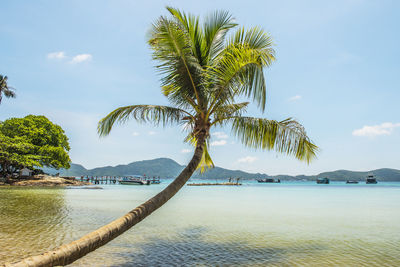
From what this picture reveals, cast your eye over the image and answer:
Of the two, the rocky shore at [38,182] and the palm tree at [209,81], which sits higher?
the palm tree at [209,81]

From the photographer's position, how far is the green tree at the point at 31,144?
118 ft

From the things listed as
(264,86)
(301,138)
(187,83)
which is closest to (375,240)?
(301,138)

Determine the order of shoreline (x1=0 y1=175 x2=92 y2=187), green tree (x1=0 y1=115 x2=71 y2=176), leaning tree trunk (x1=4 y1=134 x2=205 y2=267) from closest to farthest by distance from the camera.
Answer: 1. leaning tree trunk (x1=4 y1=134 x2=205 y2=267)
2. green tree (x1=0 y1=115 x2=71 y2=176)
3. shoreline (x1=0 y1=175 x2=92 y2=187)

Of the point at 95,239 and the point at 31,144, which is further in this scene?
the point at 31,144

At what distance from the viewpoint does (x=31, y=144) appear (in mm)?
38719

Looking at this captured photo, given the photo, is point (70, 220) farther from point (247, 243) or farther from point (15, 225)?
point (247, 243)

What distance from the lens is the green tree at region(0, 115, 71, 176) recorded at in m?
35.8

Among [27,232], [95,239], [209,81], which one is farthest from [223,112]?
[27,232]

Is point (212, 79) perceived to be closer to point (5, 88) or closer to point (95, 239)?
point (95, 239)

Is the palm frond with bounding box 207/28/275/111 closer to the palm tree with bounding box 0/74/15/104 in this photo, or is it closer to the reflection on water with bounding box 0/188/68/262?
the reflection on water with bounding box 0/188/68/262

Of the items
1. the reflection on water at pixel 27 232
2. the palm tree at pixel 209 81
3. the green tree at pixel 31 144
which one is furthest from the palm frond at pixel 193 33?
the green tree at pixel 31 144

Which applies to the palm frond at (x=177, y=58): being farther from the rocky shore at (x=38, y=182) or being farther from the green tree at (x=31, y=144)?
the rocky shore at (x=38, y=182)

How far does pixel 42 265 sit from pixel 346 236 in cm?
1130

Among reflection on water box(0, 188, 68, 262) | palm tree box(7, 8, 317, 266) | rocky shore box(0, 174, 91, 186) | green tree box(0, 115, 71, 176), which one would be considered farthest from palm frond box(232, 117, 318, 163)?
rocky shore box(0, 174, 91, 186)
